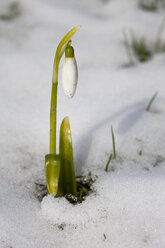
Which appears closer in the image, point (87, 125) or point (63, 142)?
point (63, 142)

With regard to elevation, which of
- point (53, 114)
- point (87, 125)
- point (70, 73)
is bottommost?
point (87, 125)

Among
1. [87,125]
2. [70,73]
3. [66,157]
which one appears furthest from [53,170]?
[87,125]

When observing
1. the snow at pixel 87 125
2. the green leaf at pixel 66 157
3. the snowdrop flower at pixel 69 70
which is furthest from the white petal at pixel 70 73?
Result: the snow at pixel 87 125

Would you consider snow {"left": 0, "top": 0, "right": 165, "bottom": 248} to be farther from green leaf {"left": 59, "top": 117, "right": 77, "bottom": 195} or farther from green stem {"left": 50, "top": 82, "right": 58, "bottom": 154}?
green stem {"left": 50, "top": 82, "right": 58, "bottom": 154}

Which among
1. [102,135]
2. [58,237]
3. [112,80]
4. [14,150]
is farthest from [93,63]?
[58,237]

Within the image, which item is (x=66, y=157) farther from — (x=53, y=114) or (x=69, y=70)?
(x=69, y=70)

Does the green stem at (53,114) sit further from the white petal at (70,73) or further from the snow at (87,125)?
the snow at (87,125)

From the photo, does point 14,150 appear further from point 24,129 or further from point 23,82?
point 23,82
